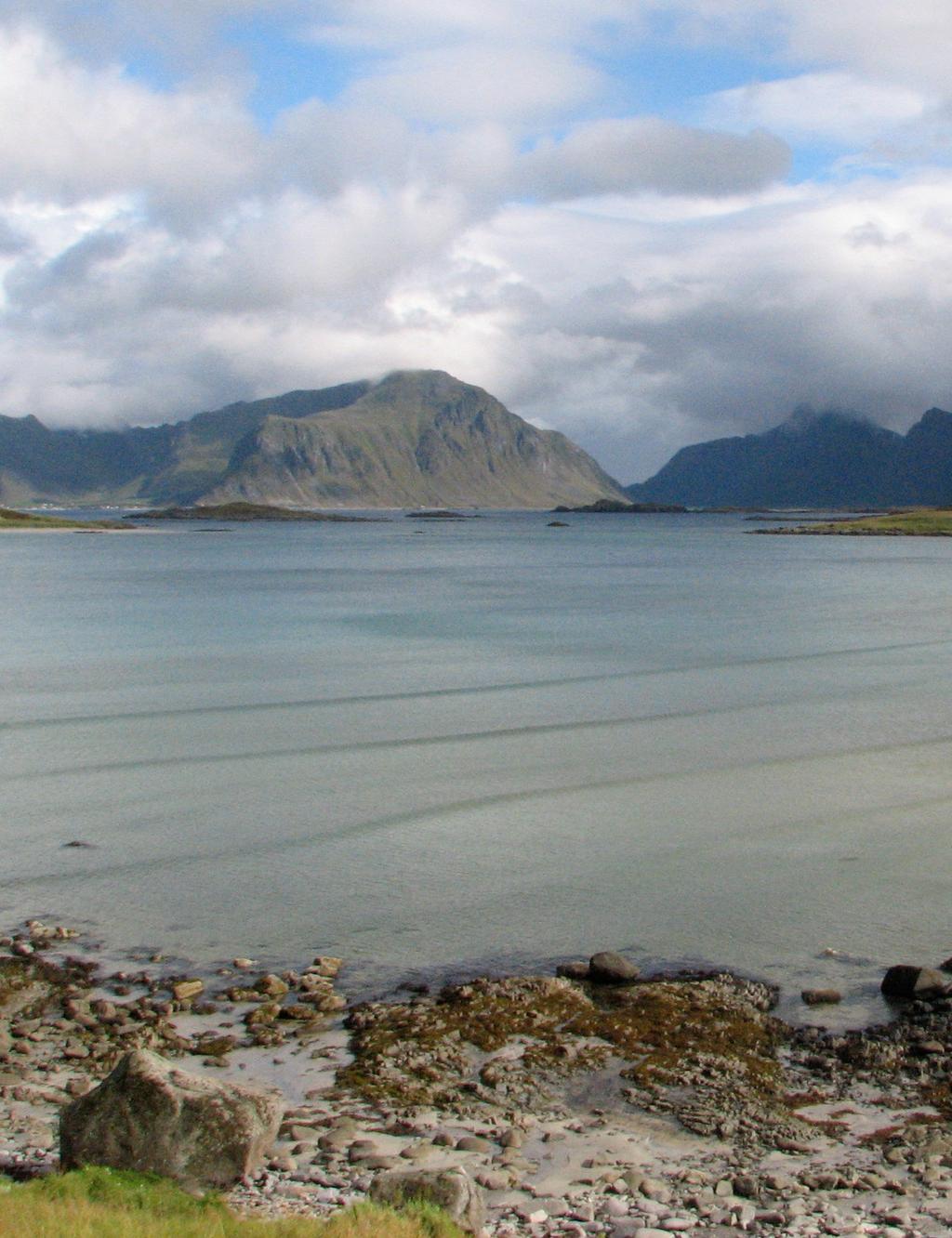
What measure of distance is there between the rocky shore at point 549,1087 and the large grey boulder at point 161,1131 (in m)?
0.34

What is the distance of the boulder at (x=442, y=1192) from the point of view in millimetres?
9453

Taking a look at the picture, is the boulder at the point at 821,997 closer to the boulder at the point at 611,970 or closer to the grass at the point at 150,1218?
the boulder at the point at 611,970

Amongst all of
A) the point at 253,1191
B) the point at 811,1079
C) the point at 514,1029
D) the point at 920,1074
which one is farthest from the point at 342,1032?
the point at 920,1074

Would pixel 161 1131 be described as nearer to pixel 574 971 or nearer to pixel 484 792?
pixel 574 971

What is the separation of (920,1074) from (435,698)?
26.6 m

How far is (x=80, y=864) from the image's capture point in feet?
68.7

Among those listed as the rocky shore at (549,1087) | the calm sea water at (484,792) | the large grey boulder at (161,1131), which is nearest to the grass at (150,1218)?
the large grey boulder at (161,1131)

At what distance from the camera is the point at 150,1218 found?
938 centimetres

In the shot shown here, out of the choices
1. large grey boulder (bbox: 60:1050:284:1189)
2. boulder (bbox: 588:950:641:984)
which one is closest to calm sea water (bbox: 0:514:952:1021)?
boulder (bbox: 588:950:641:984)

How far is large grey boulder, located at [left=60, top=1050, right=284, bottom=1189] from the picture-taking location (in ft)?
34.3

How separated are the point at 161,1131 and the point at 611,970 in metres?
6.92

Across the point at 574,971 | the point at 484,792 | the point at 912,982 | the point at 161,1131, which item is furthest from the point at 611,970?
the point at 484,792

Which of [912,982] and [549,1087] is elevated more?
[912,982]

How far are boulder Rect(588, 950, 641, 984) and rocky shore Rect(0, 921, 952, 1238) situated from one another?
0.03 metres
